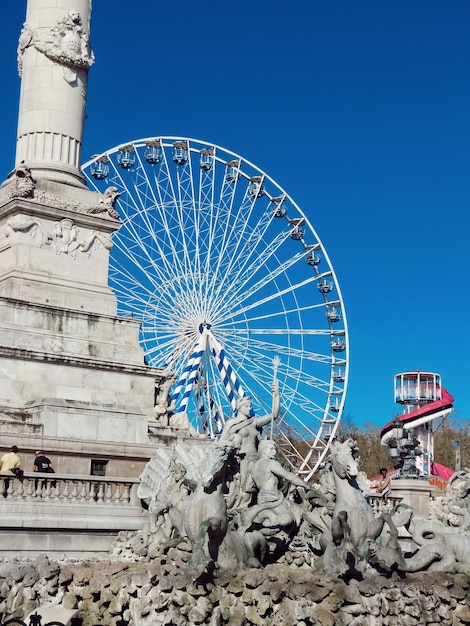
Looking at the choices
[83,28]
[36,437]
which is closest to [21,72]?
[83,28]

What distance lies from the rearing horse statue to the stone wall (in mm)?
835

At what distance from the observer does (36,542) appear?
17.6 meters

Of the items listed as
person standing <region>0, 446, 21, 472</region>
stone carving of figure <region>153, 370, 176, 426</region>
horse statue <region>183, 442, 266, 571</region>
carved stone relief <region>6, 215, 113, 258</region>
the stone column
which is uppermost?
the stone column

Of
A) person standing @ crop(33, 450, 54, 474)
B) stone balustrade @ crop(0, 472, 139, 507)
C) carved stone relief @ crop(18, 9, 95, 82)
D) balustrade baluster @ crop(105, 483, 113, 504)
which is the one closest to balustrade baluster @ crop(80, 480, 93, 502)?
stone balustrade @ crop(0, 472, 139, 507)

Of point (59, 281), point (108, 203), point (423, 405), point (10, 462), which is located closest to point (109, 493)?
point (10, 462)

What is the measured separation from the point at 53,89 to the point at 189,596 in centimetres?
1472

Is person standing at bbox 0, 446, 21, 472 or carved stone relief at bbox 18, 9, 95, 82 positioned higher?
carved stone relief at bbox 18, 9, 95, 82

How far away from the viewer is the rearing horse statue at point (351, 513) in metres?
17.1

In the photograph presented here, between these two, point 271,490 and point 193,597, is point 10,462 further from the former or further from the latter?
point 193,597

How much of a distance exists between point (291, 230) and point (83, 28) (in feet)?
65.7

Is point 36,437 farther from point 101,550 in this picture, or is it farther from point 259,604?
point 259,604

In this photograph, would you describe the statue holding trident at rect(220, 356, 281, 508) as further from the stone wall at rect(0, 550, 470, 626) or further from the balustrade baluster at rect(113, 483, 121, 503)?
the stone wall at rect(0, 550, 470, 626)

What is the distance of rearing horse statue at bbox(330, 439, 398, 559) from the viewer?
673 inches

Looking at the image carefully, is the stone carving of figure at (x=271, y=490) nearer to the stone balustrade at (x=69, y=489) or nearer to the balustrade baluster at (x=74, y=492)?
the stone balustrade at (x=69, y=489)
